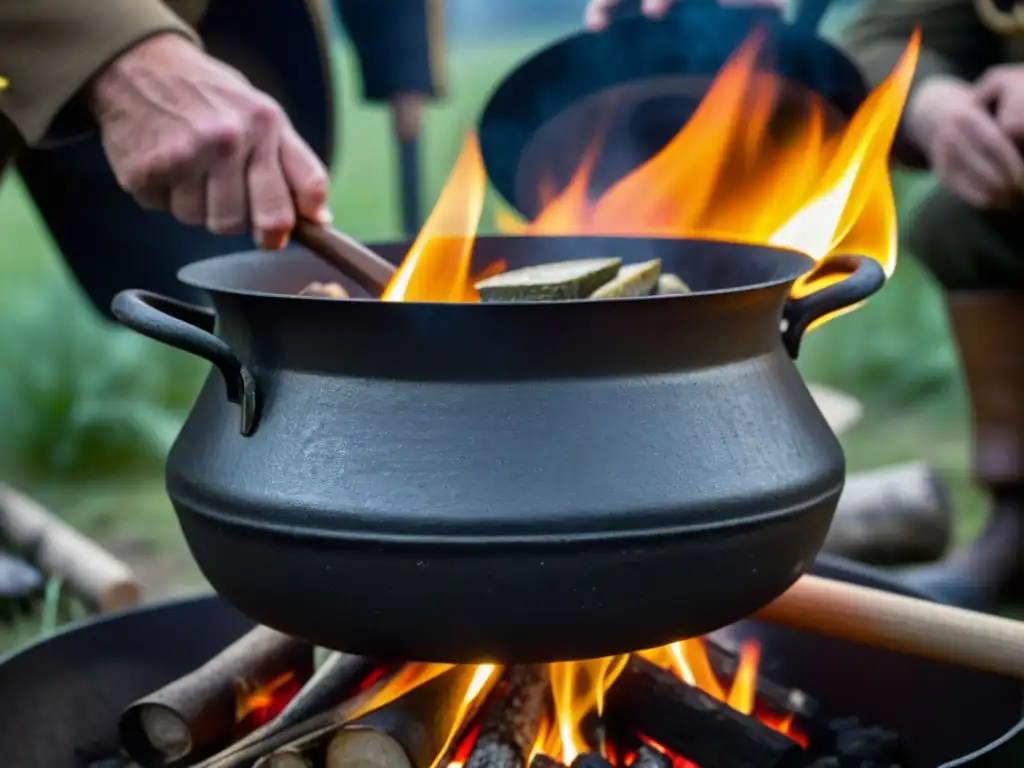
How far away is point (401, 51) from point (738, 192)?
3.96 feet

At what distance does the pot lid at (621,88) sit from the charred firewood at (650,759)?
103cm

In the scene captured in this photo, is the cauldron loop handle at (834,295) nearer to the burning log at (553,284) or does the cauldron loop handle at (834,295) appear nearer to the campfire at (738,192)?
the campfire at (738,192)

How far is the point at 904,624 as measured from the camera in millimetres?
1554

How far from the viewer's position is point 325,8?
9.41ft

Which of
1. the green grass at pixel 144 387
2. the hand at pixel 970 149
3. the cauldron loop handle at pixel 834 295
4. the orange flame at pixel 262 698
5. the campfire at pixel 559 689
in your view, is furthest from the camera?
the green grass at pixel 144 387

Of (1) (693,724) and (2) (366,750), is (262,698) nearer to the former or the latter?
(2) (366,750)

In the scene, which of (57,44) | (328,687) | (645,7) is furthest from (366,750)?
(645,7)

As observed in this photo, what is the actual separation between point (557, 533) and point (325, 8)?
205 centimetres

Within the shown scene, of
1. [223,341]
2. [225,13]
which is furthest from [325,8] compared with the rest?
[223,341]

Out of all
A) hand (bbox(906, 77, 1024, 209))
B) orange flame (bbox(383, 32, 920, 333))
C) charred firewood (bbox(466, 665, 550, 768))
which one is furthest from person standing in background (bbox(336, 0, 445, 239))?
charred firewood (bbox(466, 665, 550, 768))

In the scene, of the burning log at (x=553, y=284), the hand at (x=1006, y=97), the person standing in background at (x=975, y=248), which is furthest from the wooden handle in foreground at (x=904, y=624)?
the hand at (x=1006, y=97)

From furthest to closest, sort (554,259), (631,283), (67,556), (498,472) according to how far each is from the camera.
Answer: (67,556) → (554,259) → (631,283) → (498,472)

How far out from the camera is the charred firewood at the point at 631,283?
1.44m

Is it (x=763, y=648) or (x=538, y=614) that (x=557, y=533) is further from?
(x=763, y=648)
